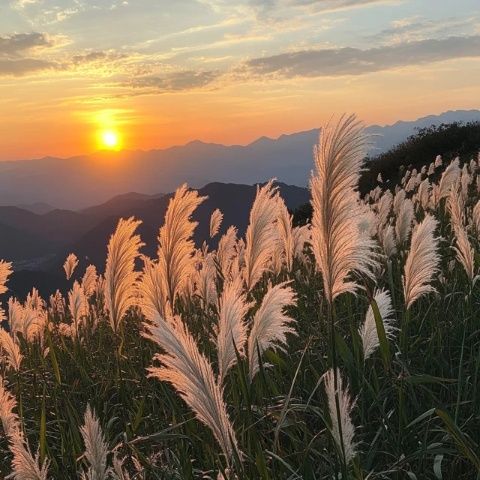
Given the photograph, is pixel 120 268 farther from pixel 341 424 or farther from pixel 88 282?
pixel 88 282

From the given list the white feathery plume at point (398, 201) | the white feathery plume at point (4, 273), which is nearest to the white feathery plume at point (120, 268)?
the white feathery plume at point (4, 273)

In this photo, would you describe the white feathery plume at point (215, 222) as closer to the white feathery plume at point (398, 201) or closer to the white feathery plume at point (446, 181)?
the white feathery plume at point (398, 201)

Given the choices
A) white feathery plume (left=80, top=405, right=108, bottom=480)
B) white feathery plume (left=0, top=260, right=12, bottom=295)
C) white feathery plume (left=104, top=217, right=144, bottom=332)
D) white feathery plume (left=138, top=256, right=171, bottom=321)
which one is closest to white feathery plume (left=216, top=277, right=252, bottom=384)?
white feathery plume (left=80, top=405, right=108, bottom=480)

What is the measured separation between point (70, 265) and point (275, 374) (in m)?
7.34

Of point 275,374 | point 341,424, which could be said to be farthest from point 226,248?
point 341,424

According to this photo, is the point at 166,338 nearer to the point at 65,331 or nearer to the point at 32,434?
the point at 32,434

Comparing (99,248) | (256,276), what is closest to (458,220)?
(256,276)

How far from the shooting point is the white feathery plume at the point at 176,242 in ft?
9.68

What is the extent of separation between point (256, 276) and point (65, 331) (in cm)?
405

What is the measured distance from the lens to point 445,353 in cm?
381

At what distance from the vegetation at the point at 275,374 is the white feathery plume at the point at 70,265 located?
421 cm

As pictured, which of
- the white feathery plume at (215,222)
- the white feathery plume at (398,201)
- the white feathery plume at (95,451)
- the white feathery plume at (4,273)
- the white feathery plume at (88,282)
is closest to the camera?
the white feathery plume at (95,451)

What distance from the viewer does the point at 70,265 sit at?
10.2 metres

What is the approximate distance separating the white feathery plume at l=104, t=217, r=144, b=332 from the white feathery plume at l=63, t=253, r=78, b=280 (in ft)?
22.7
